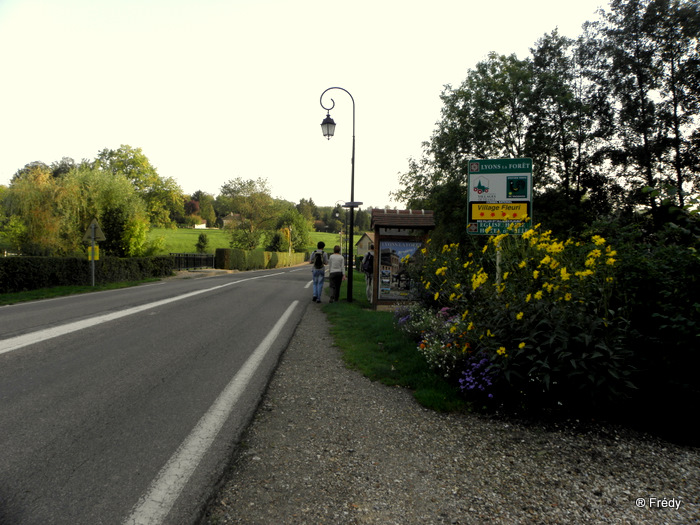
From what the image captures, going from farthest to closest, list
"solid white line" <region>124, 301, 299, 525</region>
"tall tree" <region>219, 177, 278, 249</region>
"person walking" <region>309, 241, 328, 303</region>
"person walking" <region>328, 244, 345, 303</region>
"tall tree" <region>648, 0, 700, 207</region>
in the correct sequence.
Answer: "tall tree" <region>219, 177, 278, 249</region>
"tall tree" <region>648, 0, 700, 207</region>
"person walking" <region>309, 241, 328, 303</region>
"person walking" <region>328, 244, 345, 303</region>
"solid white line" <region>124, 301, 299, 525</region>

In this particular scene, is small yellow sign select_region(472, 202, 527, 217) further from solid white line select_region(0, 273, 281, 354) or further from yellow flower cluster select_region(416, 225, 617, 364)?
solid white line select_region(0, 273, 281, 354)

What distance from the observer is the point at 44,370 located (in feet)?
16.6

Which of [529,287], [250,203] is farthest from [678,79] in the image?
[250,203]

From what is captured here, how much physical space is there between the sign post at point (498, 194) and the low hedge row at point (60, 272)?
49.2 feet

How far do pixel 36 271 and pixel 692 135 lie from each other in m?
35.9

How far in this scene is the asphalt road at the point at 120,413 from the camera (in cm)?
258

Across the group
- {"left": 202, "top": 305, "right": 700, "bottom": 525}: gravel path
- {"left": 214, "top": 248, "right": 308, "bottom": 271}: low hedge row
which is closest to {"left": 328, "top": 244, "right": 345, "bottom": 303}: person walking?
{"left": 202, "top": 305, "right": 700, "bottom": 525}: gravel path

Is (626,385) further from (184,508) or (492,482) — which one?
(184,508)

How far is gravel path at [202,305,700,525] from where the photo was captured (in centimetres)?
258

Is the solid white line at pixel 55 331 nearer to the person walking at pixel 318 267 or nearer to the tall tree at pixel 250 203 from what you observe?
the person walking at pixel 318 267

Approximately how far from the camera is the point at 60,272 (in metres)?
17.3

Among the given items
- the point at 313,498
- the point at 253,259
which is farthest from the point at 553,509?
the point at 253,259

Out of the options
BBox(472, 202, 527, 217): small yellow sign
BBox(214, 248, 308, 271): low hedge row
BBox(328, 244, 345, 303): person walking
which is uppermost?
BBox(472, 202, 527, 217): small yellow sign

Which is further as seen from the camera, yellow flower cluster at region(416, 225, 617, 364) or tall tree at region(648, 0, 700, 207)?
tall tree at region(648, 0, 700, 207)
